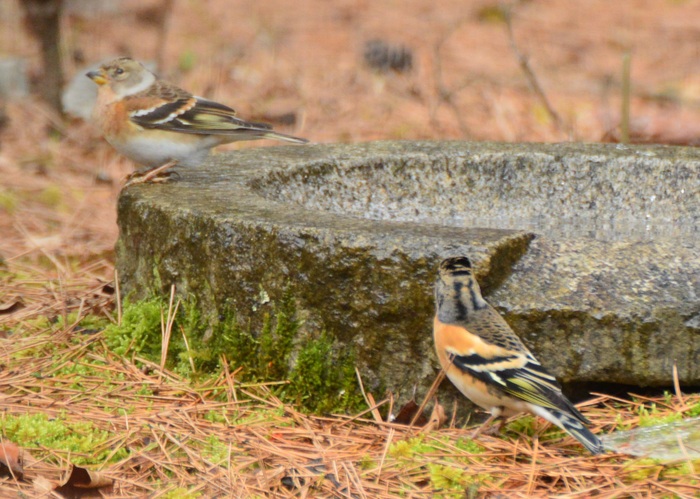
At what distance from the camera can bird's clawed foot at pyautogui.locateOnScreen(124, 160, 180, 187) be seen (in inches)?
205

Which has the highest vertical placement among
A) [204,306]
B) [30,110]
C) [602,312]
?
[602,312]

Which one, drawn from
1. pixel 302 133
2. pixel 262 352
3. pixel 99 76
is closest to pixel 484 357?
pixel 262 352

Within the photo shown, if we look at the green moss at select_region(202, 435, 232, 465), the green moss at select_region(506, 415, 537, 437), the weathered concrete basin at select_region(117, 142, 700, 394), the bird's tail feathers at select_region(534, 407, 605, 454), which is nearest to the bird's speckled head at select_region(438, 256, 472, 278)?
the weathered concrete basin at select_region(117, 142, 700, 394)

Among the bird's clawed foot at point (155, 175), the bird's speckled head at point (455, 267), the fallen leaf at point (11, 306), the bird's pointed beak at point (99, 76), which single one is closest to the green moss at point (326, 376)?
the bird's speckled head at point (455, 267)

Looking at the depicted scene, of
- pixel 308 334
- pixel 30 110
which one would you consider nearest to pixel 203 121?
pixel 308 334

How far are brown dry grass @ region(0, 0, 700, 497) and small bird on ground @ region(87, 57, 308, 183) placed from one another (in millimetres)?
906

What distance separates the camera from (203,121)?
18.1ft

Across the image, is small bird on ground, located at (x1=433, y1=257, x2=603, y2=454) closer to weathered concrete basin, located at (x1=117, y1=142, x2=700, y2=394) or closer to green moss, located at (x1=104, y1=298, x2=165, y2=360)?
weathered concrete basin, located at (x1=117, y1=142, x2=700, y2=394)

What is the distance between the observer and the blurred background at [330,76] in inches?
316

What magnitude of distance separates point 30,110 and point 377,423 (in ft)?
23.5

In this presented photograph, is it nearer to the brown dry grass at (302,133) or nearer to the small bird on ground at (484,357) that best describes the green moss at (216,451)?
the brown dry grass at (302,133)

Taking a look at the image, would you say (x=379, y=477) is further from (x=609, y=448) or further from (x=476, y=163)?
(x=476, y=163)

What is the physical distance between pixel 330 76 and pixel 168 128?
576cm

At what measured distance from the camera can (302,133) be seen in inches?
363
